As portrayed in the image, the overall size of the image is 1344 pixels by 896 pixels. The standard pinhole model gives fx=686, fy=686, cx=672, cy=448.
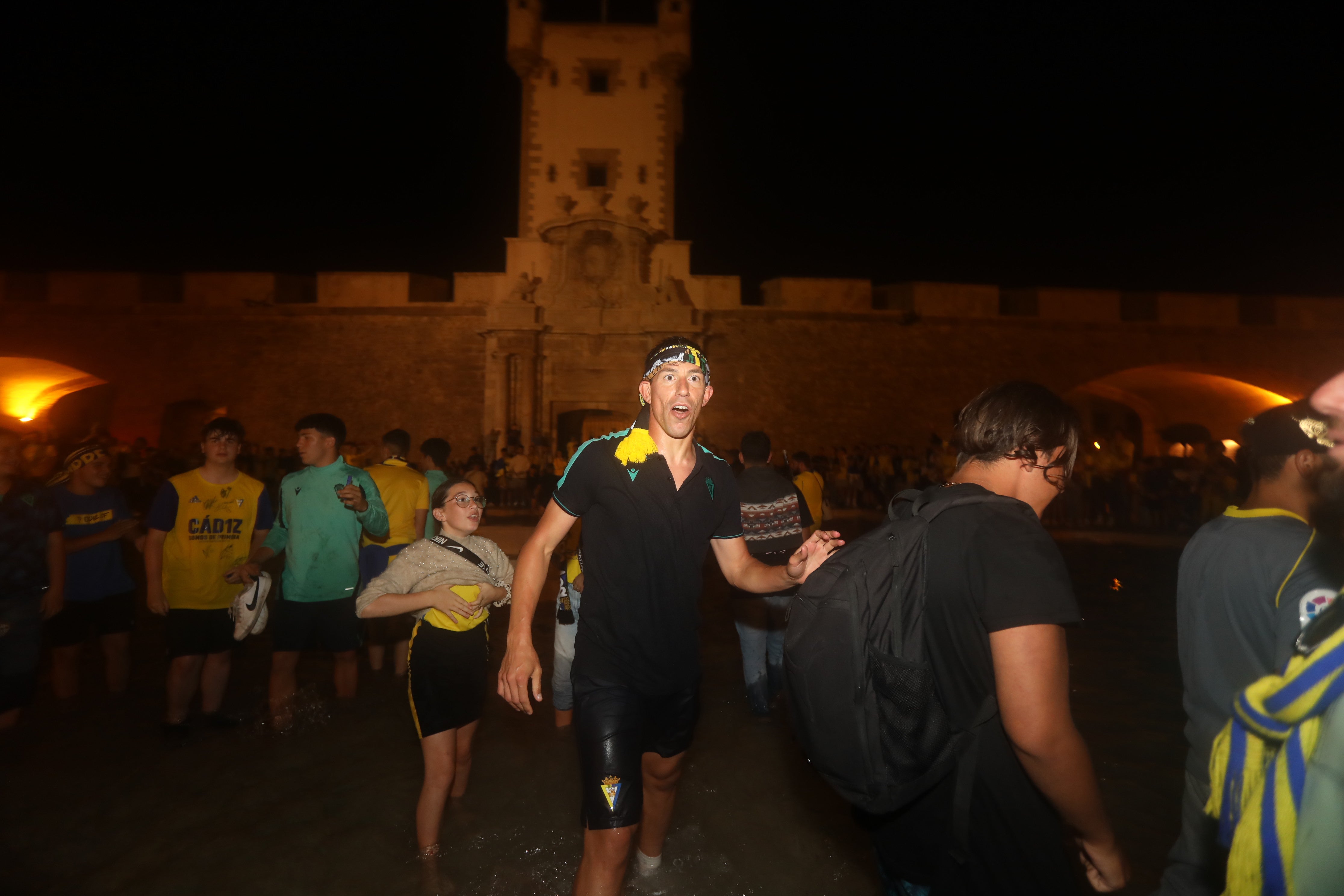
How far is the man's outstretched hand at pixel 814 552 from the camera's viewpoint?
7.06 ft

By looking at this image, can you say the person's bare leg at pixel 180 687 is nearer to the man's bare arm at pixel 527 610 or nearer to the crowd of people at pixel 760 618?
the crowd of people at pixel 760 618

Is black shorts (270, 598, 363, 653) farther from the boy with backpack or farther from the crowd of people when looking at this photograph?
the boy with backpack

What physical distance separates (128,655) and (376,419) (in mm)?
16644

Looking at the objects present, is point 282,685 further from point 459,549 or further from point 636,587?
point 636,587

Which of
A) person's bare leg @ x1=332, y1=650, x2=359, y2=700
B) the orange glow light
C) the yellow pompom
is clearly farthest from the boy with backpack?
the orange glow light

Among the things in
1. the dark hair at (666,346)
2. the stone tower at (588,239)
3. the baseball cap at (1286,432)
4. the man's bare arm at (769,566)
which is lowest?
the man's bare arm at (769,566)

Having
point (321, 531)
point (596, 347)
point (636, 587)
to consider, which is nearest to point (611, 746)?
point (636, 587)

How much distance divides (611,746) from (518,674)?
1.26 feet

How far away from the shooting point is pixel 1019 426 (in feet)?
5.47

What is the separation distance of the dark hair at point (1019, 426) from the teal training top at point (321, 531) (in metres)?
3.64

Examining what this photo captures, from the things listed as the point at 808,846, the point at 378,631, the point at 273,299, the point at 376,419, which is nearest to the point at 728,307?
the point at 376,419

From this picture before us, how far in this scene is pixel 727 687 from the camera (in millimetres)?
5137

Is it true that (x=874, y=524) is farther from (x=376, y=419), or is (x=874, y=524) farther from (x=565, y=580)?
(x=376, y=419)

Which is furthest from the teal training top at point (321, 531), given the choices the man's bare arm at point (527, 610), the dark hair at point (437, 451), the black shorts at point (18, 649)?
the man's bare arm at point (527, 610)
